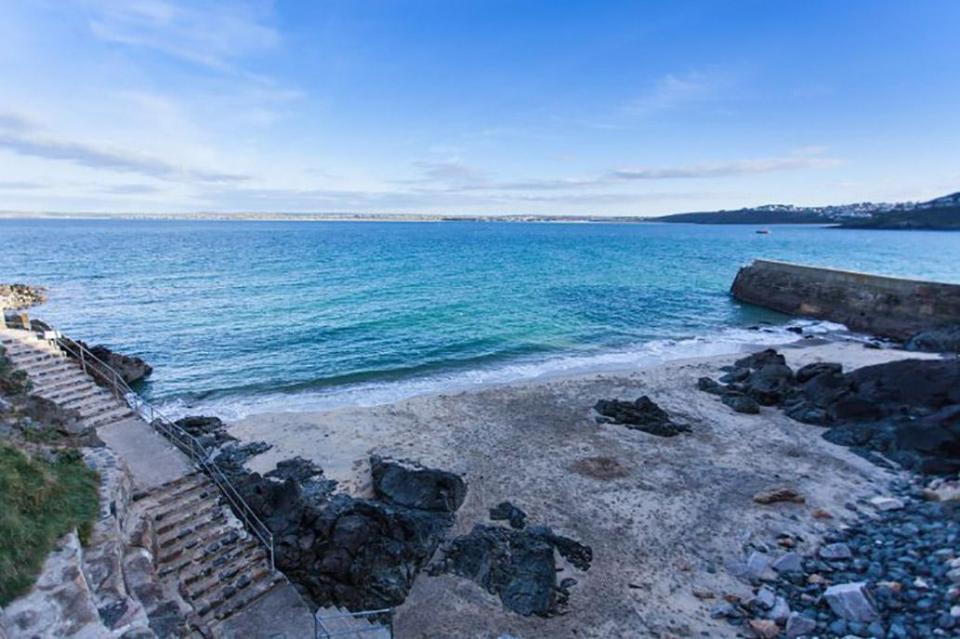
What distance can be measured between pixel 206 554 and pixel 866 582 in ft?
44.7

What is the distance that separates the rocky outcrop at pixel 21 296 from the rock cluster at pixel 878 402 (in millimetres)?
51941

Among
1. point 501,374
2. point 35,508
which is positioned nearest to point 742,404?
point 501,374

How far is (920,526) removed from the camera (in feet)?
37.7

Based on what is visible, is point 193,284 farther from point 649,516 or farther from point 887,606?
point 887,606

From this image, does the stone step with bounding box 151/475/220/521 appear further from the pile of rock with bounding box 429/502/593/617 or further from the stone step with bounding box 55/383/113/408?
the stone step with bounding box 55/383/113/408

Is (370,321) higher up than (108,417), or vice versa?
(108,417)

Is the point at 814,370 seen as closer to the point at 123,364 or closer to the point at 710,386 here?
the point at 710,386

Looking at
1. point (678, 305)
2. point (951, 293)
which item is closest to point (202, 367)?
point (678, 305)

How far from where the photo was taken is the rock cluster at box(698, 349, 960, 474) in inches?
592

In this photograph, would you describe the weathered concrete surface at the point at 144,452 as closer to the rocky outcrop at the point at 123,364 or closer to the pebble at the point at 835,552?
the rocky outcrop at the point at 123,364

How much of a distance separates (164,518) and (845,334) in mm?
39543

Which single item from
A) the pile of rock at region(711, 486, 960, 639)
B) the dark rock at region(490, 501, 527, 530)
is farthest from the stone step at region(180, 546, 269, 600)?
the pile of rock at region(711, 486, 960, 639)

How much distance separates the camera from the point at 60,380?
49.3ft

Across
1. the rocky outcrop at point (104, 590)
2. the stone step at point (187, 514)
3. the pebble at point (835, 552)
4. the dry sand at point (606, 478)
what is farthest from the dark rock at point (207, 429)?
the pebble at point (835, 552)
